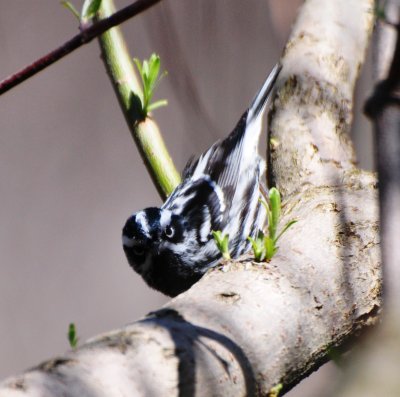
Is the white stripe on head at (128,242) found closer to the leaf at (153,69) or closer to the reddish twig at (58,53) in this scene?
the leaf at (153,69)

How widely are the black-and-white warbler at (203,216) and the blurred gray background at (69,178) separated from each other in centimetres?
38

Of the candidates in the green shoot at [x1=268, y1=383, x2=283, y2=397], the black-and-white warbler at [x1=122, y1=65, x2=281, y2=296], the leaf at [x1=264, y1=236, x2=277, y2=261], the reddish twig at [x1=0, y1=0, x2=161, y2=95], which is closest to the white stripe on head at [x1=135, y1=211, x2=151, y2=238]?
the black-and-white warbler at [x1=122, y1=65, x2=281, y2=296]

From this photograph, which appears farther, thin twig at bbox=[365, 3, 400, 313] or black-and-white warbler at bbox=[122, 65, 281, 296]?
black-and-white warbler at bbox=[122, 65, 281, 296]

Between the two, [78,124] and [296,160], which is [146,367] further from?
[78,124]

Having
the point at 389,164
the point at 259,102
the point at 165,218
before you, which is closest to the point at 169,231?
the point at 165,218

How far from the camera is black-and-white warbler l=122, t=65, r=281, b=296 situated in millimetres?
2742

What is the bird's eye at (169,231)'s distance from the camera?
2.78m

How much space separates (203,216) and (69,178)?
1.07m

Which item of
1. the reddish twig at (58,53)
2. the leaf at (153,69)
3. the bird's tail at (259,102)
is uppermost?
the reddish twig at (58,53)

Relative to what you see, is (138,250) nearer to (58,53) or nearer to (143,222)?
(143,222)

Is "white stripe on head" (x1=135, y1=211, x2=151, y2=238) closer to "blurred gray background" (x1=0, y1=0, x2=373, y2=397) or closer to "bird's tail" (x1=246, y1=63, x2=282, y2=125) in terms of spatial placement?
"bird's tail" (x1=246, y1=63, x2=282, y2=125)

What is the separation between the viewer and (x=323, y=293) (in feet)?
4.68

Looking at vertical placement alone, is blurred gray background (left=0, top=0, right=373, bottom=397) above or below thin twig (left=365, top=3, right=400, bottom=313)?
below

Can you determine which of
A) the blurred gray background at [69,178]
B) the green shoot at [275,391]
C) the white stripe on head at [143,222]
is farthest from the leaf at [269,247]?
the blurred gray background at [69,178]
